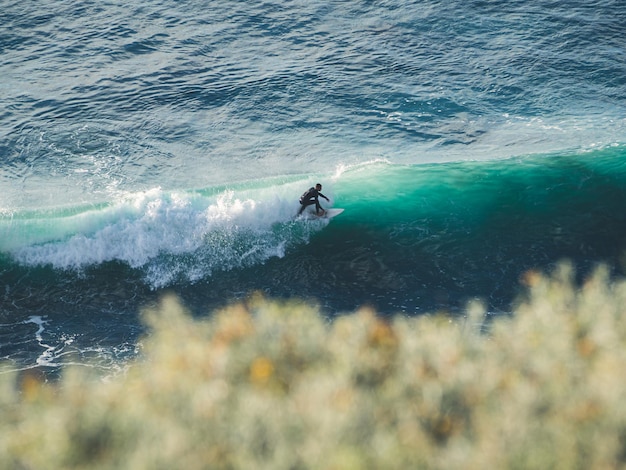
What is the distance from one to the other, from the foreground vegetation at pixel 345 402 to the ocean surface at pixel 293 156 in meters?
7.03

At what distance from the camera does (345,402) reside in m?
8.15

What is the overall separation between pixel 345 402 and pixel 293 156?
15.9 m

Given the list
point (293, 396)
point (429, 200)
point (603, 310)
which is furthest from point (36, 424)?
point (429, 200)

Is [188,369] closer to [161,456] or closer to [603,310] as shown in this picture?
[161,456]

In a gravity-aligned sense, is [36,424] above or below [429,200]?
above

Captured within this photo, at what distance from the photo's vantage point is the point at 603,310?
10469 mm

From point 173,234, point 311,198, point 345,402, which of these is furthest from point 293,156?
point 345,402

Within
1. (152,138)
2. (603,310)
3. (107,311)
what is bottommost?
(107,311)

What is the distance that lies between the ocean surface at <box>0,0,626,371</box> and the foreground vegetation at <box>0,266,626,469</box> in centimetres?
703

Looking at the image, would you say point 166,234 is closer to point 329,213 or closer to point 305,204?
point 305,204

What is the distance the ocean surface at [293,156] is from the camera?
18547 mm

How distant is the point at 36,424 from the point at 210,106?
1970 cm

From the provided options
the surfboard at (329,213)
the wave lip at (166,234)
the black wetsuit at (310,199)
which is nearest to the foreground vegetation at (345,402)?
the wave lip at (166,234)

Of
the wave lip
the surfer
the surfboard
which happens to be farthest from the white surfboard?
the wave lip
